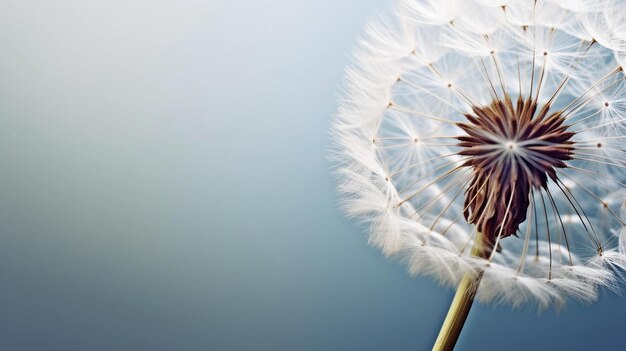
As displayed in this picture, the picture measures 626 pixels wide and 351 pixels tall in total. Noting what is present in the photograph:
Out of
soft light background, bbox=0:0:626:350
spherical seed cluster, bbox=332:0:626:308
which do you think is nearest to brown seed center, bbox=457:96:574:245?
spherical seed cluster, bbox=332:0:626:308

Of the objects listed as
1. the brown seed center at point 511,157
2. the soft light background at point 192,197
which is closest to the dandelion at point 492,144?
the brown seed center at point 511,157

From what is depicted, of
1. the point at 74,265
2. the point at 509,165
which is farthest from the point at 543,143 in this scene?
the point at 74,265

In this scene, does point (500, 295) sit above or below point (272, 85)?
below

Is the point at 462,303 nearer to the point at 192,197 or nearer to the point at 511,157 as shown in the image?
the point at 511,157

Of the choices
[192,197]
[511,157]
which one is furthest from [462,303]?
[192,197]

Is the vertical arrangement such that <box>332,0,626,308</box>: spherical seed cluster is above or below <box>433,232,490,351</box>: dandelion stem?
above

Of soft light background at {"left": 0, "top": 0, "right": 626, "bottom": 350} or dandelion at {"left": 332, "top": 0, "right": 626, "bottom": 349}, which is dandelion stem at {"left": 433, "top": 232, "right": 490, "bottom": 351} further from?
soft light background at {"left": 0, "top": 0, "right": 626, "bottom": 350}

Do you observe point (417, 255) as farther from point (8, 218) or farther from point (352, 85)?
point (8, 218)

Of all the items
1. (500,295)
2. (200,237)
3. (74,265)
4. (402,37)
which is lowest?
(74,265)
